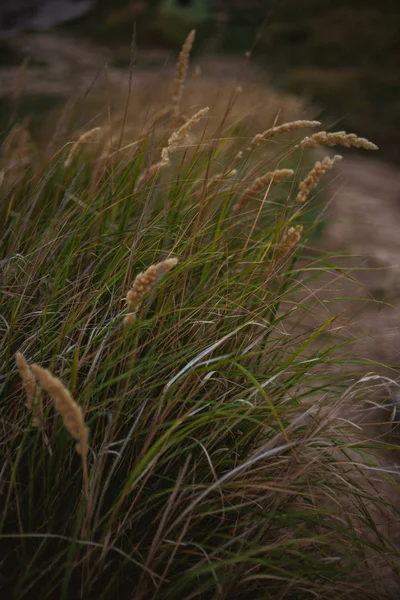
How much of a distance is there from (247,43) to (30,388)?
558 inches

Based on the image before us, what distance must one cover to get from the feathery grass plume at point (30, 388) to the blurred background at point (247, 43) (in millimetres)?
6693

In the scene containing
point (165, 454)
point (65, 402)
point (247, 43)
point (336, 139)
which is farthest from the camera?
point (247, 43)

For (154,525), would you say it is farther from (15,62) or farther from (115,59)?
(115,59)

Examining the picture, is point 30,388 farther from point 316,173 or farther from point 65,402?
point 316,173

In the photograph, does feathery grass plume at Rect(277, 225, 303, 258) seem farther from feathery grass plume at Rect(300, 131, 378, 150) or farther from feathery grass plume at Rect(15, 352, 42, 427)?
feathery grass plume at Rect(15, 352, 42, 427)

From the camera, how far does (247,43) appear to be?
45.0 ft

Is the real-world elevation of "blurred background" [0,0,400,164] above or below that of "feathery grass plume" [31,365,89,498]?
below

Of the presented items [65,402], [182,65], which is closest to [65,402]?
[65,402]

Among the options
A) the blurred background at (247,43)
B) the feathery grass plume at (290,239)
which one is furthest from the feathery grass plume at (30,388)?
the blurred background at (247,43)

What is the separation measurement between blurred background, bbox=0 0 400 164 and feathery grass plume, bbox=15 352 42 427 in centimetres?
669

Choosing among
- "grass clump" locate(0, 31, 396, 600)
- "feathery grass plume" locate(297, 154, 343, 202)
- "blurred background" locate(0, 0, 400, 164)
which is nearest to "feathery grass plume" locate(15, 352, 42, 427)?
"grass clump" locate(0, 31, 396, 600)

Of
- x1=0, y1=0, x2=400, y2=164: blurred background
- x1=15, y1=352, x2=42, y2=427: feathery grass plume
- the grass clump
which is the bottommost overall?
x1=0, y1=0, x2=400, y2=164: blurred background

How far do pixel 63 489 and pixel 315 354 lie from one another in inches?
26.9

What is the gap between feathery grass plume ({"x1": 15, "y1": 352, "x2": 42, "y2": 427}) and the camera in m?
0.93
